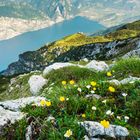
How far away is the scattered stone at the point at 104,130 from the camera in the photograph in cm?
804

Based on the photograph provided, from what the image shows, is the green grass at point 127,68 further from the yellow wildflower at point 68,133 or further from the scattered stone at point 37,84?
the scattered stone at point 37,84

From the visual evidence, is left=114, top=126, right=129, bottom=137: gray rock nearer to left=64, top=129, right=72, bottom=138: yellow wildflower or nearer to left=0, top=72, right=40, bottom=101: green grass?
left=64, top=129, right=72, bottom=138: yellow wildflower

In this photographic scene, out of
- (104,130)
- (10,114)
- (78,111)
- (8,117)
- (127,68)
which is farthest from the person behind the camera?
(127,68)

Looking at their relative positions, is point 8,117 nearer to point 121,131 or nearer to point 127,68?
point 121,131

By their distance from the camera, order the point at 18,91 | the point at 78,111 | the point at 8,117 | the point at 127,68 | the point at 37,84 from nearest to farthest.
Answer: the point at 78,111 < the point at 8,117 < the point at 127,68 < the point at 37,84 < the point at 18,91

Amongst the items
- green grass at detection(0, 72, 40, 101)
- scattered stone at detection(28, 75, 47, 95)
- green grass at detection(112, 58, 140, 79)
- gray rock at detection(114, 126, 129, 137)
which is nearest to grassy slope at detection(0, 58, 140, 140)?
gray rock at detection(114, 126, 129, 137)

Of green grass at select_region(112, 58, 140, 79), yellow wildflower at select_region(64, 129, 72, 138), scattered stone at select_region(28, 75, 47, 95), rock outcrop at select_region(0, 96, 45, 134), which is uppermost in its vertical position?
yellow wildflower at select_region(64, 129, 72, 138)

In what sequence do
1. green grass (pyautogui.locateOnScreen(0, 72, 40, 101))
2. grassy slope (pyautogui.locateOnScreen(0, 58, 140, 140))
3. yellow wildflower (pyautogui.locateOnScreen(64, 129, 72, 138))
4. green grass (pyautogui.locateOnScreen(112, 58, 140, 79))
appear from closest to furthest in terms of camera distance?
yellow wildflower (pyautogui.locateOnScreen(64, 129, 72, 138))
grassy slope (pyautogui.locateOnScreen(0, 58, 140, 140))
green grass (pyautogui.locateOnScreen(112, 58, 140, 79))
green grass (pyautogui.locateOnScreen(0, 72, 40, 101))

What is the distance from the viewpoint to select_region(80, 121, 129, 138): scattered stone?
8039mm

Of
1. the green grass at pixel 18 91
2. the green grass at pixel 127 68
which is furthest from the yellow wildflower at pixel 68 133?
the green grass at pixel 18 91

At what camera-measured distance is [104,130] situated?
8.07 m

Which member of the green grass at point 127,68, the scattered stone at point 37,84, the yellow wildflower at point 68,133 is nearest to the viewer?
the yellow wildflower at point 68,133

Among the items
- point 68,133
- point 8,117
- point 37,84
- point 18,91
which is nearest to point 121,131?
point 68,133

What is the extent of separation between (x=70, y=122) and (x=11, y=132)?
1.63 meters
